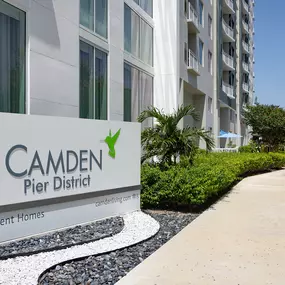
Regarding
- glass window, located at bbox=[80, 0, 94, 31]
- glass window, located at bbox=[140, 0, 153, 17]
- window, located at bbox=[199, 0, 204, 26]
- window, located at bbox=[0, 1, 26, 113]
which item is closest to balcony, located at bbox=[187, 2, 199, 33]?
window, located at bbox=[199, 0, 204, 26]

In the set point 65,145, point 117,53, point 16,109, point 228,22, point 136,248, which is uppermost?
point 228,22

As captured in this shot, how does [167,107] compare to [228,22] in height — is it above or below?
below

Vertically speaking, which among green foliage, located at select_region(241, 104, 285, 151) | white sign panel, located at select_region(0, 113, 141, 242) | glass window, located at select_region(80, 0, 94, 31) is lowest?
white sign panel, located at select_region(0, 113, 141, 242)

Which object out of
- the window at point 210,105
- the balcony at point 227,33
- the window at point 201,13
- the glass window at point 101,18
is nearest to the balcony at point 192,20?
the window at point 201,13

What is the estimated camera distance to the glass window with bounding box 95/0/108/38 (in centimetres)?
1364

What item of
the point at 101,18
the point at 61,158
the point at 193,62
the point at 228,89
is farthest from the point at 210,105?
the point at 61,158

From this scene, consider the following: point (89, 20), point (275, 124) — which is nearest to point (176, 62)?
point (89, 20)

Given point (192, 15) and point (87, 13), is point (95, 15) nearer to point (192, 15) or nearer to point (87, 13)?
point (87, 13)

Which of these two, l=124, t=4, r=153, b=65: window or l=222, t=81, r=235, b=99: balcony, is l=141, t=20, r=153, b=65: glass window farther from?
l=222, t=81, r=235, b=99: balcony

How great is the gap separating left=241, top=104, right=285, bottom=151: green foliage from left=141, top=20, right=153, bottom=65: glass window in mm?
13127

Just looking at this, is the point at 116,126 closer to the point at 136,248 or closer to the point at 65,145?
the point at 65,145

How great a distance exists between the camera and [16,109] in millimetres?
9609

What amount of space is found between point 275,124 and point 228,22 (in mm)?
15253

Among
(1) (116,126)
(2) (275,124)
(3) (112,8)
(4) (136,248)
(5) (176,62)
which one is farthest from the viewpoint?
(2) (275,124)
